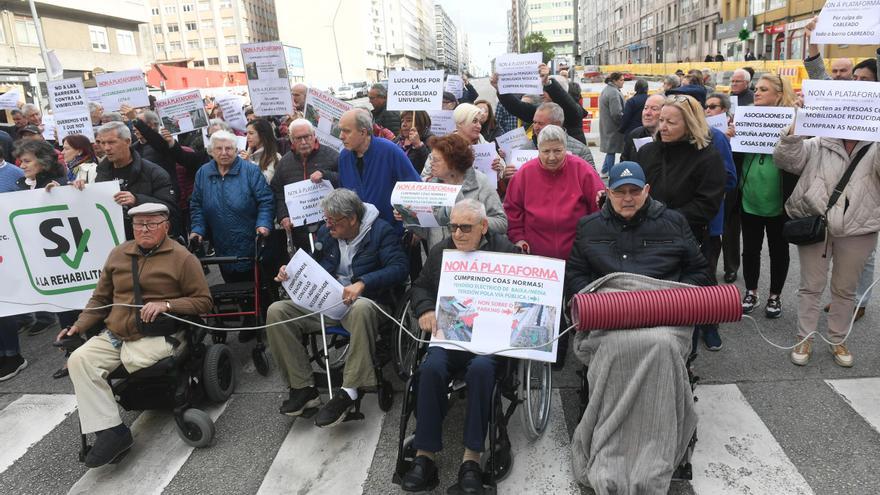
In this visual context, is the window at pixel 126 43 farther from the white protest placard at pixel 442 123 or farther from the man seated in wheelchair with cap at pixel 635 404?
the man seated in wheelchair with cap at pixel 635 404

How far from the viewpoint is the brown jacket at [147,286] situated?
3.91 m

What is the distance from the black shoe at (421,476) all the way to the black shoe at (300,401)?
1025mm

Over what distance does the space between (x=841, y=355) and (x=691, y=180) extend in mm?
1699

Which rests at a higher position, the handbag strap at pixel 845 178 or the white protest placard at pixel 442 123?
the white protest placard at pixel 442 123

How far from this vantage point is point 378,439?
381cm

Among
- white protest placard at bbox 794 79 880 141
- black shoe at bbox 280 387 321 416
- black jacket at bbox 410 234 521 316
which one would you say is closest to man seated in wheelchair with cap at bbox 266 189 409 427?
black shoe at bbox 280 387 321 416

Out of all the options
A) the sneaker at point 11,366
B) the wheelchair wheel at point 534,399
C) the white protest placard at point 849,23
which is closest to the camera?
the wheelchair wheel at point 534,399

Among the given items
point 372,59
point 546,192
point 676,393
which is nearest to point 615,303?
point 676,393

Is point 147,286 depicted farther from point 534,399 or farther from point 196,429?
point 534,399

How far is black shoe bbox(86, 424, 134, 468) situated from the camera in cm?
350

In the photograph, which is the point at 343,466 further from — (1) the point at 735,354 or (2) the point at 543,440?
(1) the point at 735,354

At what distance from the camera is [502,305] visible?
337cm

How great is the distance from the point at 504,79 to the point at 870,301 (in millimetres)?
4267

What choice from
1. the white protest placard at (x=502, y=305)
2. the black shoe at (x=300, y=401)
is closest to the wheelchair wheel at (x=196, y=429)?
the black shoe at (x=300, y=401)
